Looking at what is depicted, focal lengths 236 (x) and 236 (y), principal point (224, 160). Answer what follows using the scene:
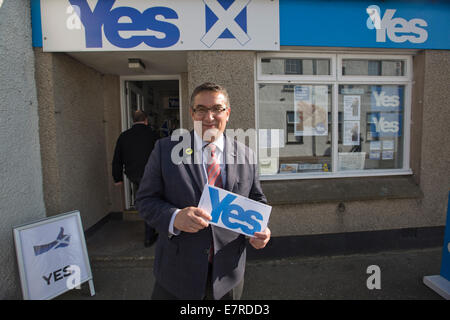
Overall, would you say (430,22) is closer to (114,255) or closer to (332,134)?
(332,134)

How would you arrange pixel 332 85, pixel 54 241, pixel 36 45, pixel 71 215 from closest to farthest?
pixel 54 241
pixel 71 215
pixel 36 45
pixel 332 85

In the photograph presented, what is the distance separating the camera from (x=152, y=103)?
5.77 m

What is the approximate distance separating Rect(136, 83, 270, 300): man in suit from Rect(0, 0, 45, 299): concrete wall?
82.9 inches

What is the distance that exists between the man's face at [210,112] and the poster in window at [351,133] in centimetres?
308

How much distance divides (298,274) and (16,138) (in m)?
3.89

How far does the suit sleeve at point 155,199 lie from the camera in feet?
4.60

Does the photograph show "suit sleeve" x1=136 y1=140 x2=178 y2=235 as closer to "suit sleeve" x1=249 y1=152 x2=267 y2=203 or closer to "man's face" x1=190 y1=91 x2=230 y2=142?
"man's face" x1=190 y1=91 x2=230 y2=142

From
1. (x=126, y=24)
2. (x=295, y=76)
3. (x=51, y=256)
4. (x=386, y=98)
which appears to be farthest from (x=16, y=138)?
(x=386, y=98)

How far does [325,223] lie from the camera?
11.6 ft

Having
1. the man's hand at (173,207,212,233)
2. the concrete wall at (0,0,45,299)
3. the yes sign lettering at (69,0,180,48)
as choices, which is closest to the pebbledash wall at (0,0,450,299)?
the concrete wall at (0,0,45,299)

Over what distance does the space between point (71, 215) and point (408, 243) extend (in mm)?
4909

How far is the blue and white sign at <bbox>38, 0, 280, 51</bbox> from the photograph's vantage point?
3.04 metres

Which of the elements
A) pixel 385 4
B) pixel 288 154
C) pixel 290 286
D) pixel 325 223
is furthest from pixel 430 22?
pixel 290 286

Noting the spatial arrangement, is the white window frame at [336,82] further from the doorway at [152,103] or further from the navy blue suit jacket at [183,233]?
the navy blue suit jacket at [183,233]
